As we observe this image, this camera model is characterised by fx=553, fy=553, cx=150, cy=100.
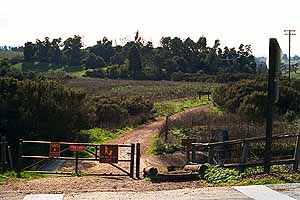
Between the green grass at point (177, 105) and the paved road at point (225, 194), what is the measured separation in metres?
34.8

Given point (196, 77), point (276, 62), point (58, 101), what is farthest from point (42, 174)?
point (196, 77)

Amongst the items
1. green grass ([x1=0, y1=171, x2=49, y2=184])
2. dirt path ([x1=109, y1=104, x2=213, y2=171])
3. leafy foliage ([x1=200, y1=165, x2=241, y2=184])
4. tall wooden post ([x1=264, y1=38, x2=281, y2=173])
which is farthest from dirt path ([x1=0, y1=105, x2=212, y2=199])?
tall wooden post ([x1=264, y1=38, x2=281, y2=173])

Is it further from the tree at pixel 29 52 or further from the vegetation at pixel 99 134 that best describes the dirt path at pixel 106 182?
the tree at pixel 29 52

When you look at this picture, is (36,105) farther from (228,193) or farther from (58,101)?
(228,193)

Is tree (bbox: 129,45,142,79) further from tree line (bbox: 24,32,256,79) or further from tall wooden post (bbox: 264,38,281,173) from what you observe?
tall wooden post (bbox: 264,38,281,173)

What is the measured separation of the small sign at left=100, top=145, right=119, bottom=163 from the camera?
18062 mm

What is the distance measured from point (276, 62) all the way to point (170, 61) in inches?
3721

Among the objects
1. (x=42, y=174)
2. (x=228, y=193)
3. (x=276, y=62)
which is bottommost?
(x=42, y=174)

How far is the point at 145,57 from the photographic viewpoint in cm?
11762

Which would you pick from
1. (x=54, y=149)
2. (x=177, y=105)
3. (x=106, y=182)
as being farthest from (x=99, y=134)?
(x=177, y=105)

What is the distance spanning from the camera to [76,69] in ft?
363

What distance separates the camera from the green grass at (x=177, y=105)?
157 feet

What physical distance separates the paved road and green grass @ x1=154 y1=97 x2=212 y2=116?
3483 cm

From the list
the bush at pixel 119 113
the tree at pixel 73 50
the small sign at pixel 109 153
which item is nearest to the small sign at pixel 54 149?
the small sign at pixel 109 153
